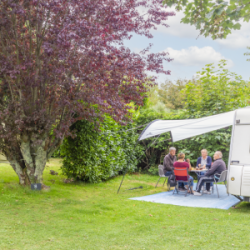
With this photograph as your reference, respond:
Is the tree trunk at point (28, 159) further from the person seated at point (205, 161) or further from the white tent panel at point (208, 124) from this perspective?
the person seated at point (205, 161)

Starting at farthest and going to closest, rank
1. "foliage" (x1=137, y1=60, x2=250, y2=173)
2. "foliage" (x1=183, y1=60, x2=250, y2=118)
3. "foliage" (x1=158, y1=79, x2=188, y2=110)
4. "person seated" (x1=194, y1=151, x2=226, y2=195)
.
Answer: "foliage" (x1=158, y1=79, x2=188, y2=110) < "foliage" (x1=183, y1=60, x2=250, y2=118) < "foliage" (x1=137, y1=60, x2=250, y2=173) < "person seated" (x1=194, y1=151, x2=226, y2=195)

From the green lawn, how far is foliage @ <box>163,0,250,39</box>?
3.33 m

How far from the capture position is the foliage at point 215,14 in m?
4.21

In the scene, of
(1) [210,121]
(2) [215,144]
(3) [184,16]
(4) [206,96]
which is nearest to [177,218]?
(1) [210,121]

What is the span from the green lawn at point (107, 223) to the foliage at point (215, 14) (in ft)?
10.9

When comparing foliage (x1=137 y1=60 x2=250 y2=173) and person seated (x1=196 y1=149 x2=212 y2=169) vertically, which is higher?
foliage (x1=137 y1=60 x2=250 y2=173)

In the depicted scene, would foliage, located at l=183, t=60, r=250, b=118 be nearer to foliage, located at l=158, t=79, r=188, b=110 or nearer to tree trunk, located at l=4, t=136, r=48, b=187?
tree trunk, located at l=4, t=136, r=48, b=187

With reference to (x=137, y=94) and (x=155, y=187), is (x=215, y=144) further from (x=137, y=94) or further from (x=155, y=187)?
(x=137, y=94)

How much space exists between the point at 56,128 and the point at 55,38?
2.47 metres

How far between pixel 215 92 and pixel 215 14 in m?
8.56

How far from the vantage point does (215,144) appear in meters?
11.9

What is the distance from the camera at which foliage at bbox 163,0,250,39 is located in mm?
4207

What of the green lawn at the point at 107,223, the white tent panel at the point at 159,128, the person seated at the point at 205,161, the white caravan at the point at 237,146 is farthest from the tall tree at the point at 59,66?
the person seated at the point at 205,161

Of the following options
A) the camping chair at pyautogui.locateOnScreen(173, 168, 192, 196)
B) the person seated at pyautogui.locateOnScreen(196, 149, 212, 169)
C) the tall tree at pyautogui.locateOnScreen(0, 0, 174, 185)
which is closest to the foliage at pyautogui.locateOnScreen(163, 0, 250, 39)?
the tall tree at pyautogui.locateOnScreen(0, 0, 174, 185)
